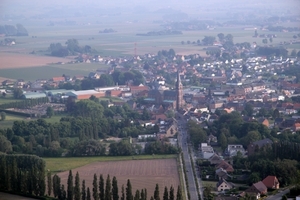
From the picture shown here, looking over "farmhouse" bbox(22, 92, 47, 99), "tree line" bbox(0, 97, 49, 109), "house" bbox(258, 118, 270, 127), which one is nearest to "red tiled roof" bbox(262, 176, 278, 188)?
"house" bbox(258, 118, 270, 127)

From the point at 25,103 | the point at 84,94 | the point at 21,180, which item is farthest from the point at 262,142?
the point at 84,94

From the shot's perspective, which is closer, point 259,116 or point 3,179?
point 3,179

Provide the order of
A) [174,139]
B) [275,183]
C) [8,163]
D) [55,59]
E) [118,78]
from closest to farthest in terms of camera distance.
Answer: [275,183]
[8,163]
[174,139]
[118,78]
[55,59]

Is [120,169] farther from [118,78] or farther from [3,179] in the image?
[118,78]

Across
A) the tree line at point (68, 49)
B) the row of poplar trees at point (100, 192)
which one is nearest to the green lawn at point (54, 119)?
the row of poplar trees at point (100, 192)

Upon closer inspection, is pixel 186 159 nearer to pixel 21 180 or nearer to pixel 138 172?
pixel 138 172

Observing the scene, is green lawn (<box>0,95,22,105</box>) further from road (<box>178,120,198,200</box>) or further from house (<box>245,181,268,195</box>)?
house (<box>245,181,268,195</box>)

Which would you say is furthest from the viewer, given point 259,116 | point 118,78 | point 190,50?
point 190,50

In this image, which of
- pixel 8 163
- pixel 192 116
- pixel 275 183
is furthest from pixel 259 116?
pixel 8 163
